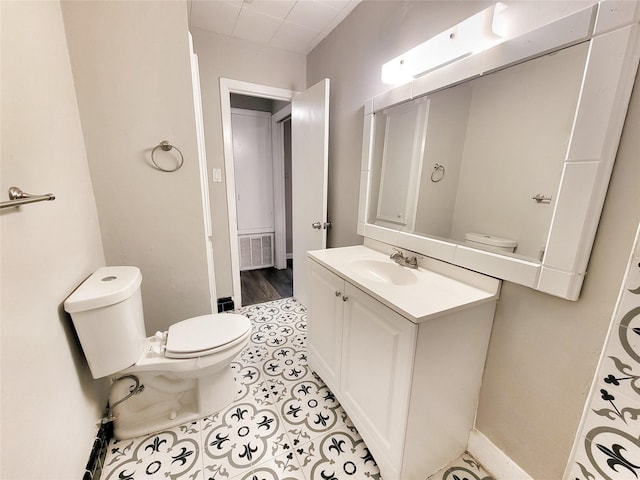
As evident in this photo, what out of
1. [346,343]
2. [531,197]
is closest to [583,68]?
[531,197]

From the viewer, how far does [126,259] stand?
56.7 inches

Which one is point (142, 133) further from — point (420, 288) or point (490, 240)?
point (490, 240)

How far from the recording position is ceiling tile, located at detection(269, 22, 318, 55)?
1.96 m

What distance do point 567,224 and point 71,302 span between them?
5.64 feet

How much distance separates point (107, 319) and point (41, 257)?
1.06ft

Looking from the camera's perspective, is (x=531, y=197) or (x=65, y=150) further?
(x=65, y=150)

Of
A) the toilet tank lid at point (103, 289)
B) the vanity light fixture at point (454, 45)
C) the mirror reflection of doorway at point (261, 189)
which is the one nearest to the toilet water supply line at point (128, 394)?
the toilet tank lid at point (103, 289)

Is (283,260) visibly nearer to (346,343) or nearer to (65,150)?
(346,343)

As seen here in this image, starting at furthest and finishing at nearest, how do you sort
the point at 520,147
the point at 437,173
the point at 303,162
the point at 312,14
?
the point at 303,162 → the point at 312,14 → the point at 437,173 → the point at 520,147

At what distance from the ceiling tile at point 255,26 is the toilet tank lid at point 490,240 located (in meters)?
1.96

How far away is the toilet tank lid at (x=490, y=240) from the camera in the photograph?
3.34ft

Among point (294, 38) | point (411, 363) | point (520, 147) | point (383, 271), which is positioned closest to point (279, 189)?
point (294, 38)

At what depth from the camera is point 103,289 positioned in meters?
1.06

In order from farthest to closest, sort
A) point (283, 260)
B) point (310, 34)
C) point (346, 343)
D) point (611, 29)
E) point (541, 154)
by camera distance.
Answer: point (283, 260) < point (310, 34) < point (346, 343) < point (541, 154) < point (611, 29)
